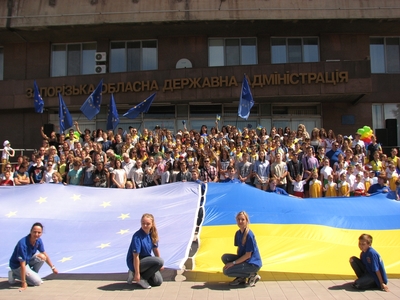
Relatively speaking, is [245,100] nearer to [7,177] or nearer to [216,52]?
[216,52]

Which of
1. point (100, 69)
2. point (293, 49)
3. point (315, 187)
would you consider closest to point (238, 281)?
point (315, 187)

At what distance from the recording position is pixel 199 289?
21.7ft

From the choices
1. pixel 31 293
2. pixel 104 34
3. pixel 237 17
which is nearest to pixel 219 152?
pixel 31 293

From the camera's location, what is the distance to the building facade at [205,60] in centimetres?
2036

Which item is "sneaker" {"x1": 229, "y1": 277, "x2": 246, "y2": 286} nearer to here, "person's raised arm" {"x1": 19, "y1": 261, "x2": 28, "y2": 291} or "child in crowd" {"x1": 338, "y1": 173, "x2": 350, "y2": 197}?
"person's raised arm" {"x1": 19, "y1": 261, "x2": 28, "y2": 291}

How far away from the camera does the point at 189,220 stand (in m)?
8.40

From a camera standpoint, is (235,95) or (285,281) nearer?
(285,281)

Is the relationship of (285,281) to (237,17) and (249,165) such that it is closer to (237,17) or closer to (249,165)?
(249,165)

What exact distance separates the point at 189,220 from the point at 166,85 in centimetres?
1314

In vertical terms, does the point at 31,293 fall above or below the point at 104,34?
below

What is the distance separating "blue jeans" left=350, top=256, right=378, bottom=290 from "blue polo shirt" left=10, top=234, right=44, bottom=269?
5107 mm

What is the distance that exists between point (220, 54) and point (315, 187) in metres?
12.3

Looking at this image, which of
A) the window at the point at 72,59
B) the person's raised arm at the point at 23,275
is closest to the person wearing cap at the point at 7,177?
the person's raised arm at the point at 23,275

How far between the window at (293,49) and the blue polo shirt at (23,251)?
1758 centimetres
